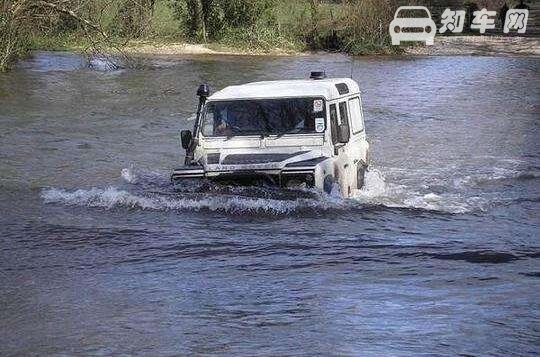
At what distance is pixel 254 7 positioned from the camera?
142 ft

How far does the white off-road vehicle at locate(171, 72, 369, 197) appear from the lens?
1077 cm

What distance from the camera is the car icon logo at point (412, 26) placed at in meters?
41.9

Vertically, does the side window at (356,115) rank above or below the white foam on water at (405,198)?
above

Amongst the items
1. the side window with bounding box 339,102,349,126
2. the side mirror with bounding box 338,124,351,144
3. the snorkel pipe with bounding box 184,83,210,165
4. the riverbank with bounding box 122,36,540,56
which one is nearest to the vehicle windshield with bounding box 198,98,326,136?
the snorkel pipe with bounding box 184,83,210,165

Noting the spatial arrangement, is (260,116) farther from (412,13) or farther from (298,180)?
(412,13)

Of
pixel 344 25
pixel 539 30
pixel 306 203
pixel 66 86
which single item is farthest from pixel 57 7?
pixel 539 30

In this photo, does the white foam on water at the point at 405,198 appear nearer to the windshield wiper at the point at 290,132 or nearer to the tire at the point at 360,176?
the tire at the point at 360,176

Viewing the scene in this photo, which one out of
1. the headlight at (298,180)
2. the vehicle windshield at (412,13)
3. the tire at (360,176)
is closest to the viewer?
the headlight at (298,180)

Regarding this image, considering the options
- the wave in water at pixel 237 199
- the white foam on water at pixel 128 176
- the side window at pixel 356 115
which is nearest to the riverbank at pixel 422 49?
the white foam on water at pixel 128 176

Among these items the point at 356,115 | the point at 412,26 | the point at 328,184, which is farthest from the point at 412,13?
the point at 328,184

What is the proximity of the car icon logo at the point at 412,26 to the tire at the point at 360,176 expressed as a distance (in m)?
29.4

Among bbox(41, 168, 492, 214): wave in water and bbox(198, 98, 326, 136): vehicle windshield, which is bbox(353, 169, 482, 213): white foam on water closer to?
bbox(41, 168, 492, 214): wave in water

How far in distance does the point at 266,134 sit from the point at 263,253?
2.15 m

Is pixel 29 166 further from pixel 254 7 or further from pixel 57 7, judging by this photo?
pixel 254 7
